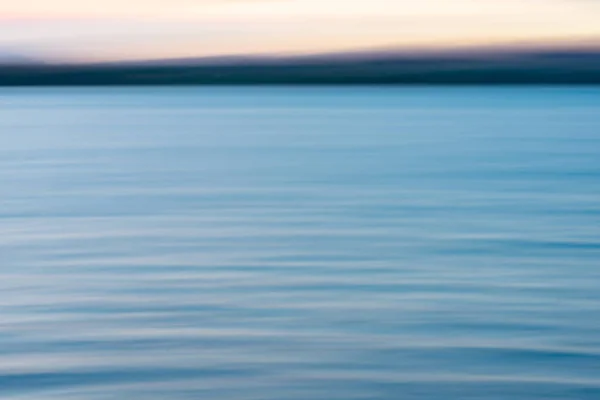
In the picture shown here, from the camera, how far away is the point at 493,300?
20.4 feet

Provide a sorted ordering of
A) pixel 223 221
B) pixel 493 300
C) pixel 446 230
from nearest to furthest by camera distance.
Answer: pixel 493 300, pixel 446 230, pixel 223 221

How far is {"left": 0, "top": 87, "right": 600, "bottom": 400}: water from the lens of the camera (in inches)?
188

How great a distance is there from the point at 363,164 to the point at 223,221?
7709mm

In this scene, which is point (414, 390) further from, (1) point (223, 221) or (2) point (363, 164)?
(2) point (363, 164)

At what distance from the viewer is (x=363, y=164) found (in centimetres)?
1764

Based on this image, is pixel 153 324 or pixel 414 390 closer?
pixel 414 390

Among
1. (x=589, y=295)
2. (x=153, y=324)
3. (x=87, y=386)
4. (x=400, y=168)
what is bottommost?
(x=87, y=386)

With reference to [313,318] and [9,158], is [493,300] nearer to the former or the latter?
Result: [313,318]

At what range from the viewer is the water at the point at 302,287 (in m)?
4.78

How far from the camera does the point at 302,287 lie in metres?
6.70

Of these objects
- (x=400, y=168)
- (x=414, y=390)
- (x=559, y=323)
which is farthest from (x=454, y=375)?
(x=400, y=168)

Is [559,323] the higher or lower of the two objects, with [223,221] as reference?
lower

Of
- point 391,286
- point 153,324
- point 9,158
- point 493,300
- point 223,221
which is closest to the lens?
point 153,324

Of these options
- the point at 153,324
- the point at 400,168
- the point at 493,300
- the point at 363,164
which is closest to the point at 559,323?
the point at 493,300
